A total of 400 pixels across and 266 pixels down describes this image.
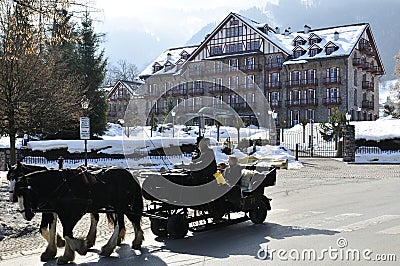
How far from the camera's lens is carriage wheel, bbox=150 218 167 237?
10.4 metres

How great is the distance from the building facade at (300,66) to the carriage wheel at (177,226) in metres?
54.1

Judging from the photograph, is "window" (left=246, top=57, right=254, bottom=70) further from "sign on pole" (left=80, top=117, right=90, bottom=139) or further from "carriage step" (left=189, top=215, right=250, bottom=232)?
"carriage step" (left=189, top=215, right=250, bottom=232)

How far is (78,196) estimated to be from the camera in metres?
8.74

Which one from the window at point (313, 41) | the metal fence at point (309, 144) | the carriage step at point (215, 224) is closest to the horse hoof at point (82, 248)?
the carriage step at point (215, 224)

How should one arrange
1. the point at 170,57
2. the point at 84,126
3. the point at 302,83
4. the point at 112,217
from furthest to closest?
the point at 170,57
the point at 302,83
the point at 84,126
the point at 112,217

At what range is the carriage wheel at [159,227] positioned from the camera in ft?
34.1

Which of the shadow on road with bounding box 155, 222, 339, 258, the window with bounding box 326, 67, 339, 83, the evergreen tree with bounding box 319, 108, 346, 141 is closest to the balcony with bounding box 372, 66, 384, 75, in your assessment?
the window with bounding box 326, 67, 339, 83

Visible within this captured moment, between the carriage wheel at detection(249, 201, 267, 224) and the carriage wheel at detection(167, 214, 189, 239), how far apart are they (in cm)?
200

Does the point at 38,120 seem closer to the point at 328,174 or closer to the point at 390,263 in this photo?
the point at 328,174

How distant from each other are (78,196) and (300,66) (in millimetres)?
62312

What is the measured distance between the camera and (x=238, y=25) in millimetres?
70562

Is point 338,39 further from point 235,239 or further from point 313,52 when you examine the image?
point 235,239

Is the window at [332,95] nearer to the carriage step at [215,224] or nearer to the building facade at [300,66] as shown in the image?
the building facade at [300,66]

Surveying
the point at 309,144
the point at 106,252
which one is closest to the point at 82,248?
the point at 106,252
